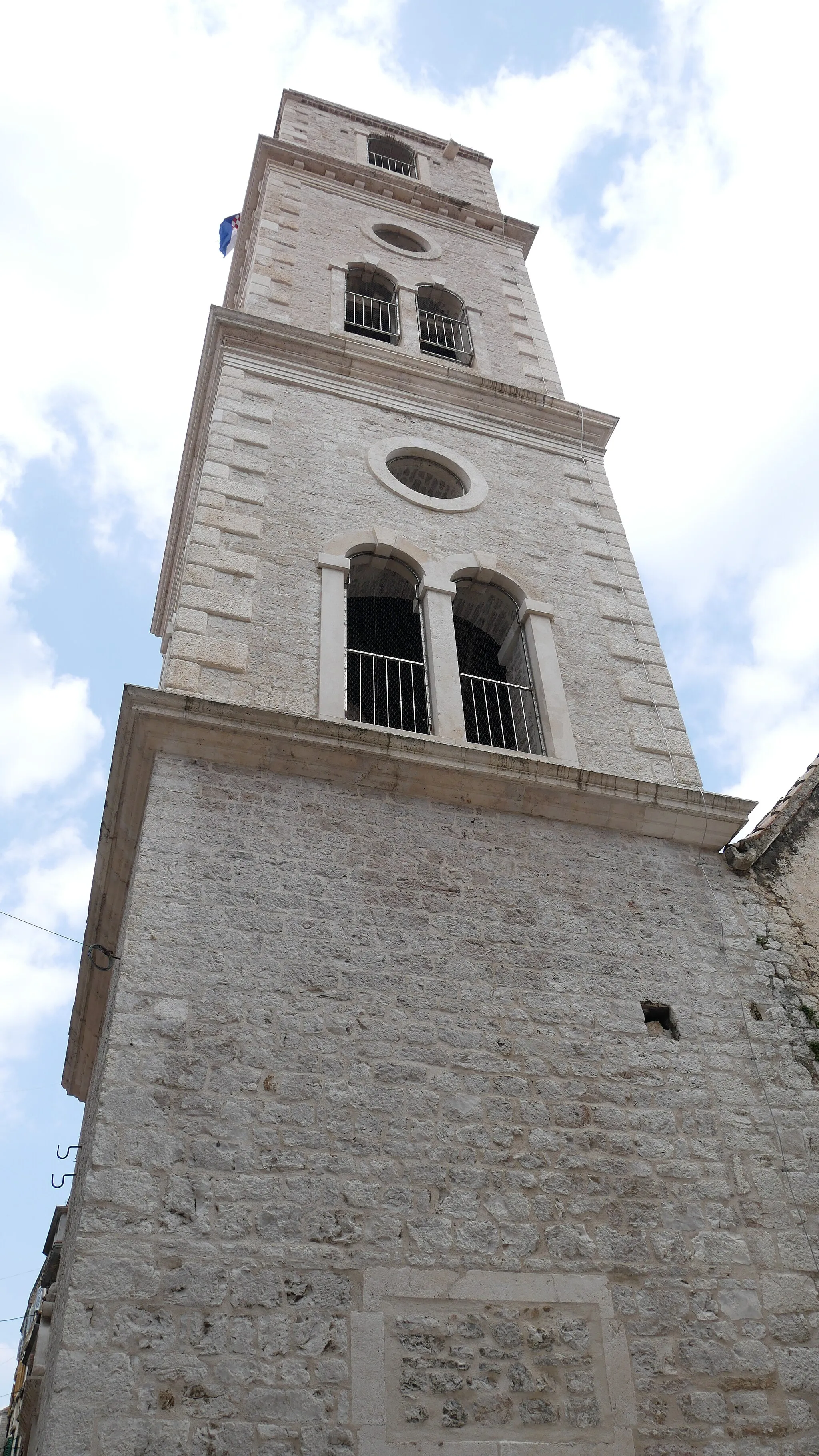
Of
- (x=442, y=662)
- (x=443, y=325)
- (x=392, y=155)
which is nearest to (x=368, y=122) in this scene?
(x=392, y=155)

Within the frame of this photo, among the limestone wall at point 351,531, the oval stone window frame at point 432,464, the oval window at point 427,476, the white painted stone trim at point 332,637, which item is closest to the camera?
the white painted stone trim at point 332,637

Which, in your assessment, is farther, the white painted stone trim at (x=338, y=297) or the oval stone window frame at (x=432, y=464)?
the white painted stone trim at (x=338, y=297)

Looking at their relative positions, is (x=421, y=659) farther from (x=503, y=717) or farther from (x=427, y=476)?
(x=427, y=476)

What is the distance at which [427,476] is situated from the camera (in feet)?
32.3

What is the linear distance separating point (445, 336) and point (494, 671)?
217 inches

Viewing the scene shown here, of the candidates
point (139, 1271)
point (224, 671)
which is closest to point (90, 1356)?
point (139, 1271)

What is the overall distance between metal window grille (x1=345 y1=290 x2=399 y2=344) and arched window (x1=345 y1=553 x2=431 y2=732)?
4.32 metres

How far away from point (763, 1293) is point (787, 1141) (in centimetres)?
84

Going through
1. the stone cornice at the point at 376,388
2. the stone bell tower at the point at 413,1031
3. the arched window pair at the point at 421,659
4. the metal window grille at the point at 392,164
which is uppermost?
the metal window grille at the point at 392,164

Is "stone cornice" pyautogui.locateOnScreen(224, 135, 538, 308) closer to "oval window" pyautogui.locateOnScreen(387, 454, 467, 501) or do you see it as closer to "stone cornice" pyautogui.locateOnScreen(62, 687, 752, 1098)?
"oval window" pyautogui.locateOnScreen(387, 454, 467, 501)

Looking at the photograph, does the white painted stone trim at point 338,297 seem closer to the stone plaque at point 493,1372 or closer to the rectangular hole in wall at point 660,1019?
the rectangular hole in wall at point 660,1019

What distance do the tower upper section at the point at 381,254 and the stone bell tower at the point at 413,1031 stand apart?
3.02 metres

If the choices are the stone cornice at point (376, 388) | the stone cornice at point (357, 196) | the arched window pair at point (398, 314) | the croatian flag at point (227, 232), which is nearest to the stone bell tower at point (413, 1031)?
the stone cornice at point (376, 388)

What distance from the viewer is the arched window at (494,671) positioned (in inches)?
311
